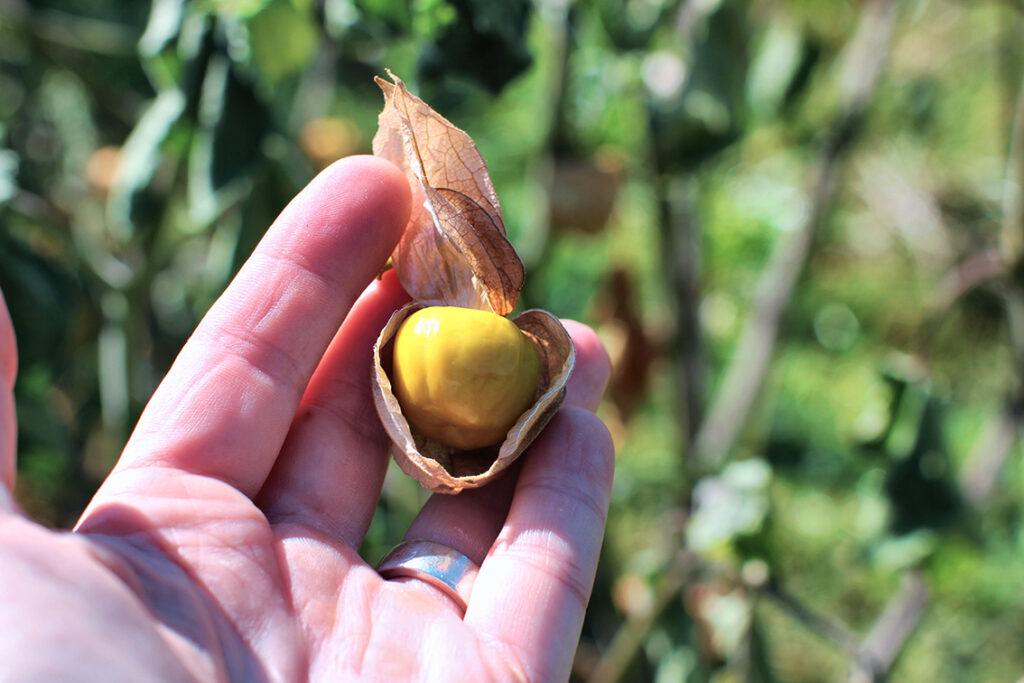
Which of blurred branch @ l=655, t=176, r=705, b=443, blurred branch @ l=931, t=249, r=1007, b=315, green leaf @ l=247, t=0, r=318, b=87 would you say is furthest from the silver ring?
blurred branch @ l=931, t=249, r=1007, b=315

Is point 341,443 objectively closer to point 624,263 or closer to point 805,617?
point 805,617

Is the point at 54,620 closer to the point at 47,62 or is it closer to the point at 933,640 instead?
the point at 47,62

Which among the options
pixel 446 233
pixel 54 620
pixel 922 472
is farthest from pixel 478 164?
pixel 922 472

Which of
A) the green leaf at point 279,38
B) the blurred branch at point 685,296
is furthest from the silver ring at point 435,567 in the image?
the blurred branch at point 685,296

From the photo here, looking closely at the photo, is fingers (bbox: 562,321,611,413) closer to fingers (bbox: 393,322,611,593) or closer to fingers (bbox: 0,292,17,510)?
fingers (bbox: 393,322,611,593)

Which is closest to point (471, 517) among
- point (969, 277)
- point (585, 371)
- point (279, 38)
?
point (585, 371)

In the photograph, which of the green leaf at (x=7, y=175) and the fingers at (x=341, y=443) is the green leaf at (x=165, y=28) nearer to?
the green leaf at (x=7, y=175)
